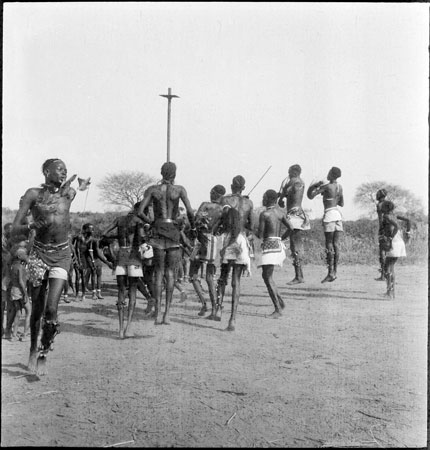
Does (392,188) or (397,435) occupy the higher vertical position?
(392,188)

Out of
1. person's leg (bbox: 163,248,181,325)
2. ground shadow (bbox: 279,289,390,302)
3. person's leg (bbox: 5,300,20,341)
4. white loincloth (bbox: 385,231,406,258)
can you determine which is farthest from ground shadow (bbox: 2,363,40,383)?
white loincloth (bbox: 385,231,406,258)

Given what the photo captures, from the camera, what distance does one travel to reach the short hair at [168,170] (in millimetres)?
6961

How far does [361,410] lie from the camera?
558 centimetres

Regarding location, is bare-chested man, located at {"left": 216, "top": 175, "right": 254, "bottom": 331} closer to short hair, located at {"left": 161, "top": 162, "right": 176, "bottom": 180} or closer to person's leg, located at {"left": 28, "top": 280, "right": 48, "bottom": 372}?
short hair, located at {"left": 161, "top": 162, "right": 176, "bottom": 180}

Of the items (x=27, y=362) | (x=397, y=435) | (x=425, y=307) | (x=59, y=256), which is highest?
(x=59, y=256)

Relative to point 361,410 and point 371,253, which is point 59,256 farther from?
point 371,253

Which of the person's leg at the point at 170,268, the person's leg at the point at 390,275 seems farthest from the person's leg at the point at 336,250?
the person's leg at the point at 170,268

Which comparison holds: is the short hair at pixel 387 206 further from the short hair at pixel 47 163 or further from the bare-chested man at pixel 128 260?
the short hair at pixel 47 163

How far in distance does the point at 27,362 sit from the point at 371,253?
479 centimetres

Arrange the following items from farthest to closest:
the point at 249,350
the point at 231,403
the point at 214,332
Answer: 1. the point at 214,332
2. the point at 249,350
3. the point at 231,403

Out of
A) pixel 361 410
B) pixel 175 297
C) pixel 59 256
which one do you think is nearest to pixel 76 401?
pixel 59 256

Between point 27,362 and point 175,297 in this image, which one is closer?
point 27,362

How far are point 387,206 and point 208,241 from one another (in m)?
2.40

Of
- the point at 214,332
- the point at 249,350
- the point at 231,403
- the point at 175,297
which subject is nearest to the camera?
the point at 231,403
